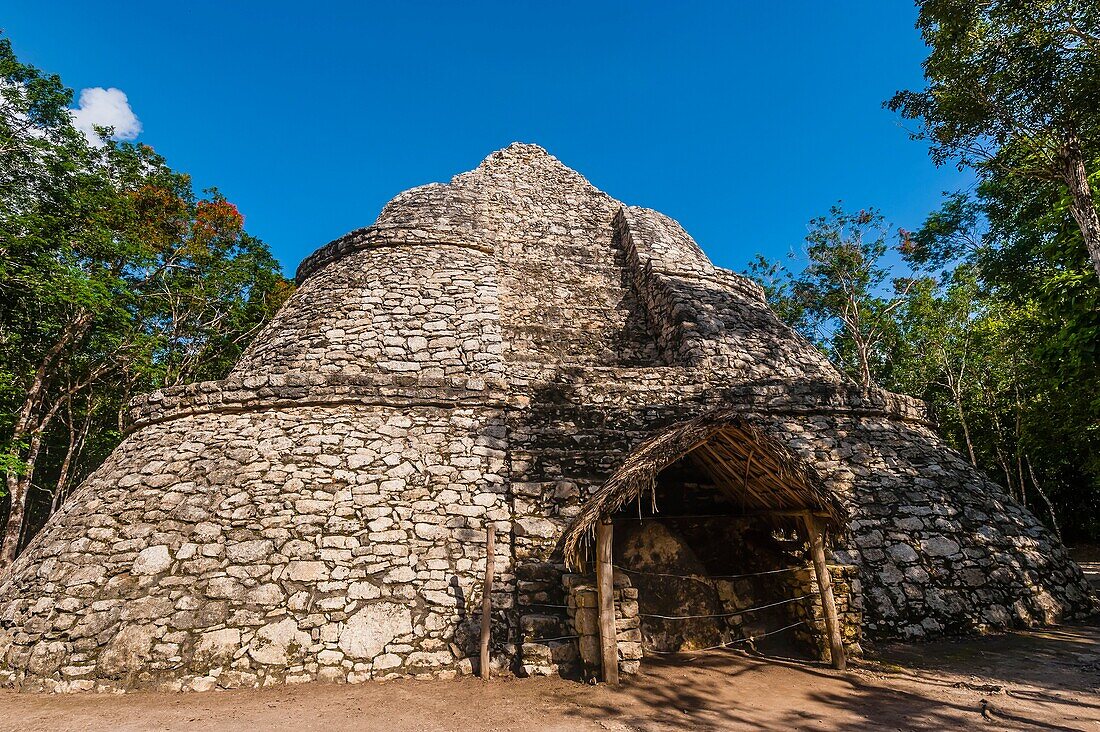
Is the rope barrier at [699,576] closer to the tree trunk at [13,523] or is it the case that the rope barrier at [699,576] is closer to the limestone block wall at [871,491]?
the limestone block wall at [871,491]

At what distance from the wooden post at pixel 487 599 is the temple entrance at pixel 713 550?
951mm

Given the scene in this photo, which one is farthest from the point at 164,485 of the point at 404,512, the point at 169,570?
the point at 404,512

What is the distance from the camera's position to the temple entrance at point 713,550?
475 cm

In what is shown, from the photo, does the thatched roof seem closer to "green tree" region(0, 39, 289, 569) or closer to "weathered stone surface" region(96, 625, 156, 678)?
"weathered stone surface" region(96, 625, 156, 678)

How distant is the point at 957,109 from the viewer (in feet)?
24.3

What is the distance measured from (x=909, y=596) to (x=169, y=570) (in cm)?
903

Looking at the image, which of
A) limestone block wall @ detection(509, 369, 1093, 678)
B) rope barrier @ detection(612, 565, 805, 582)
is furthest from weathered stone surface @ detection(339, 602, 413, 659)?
rope barrier @ detection(612, 565, 805, 582)

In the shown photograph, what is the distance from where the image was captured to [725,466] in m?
5.64

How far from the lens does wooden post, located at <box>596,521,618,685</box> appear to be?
4.58 metres

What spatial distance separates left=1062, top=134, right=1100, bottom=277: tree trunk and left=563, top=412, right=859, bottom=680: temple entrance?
5.48 metres

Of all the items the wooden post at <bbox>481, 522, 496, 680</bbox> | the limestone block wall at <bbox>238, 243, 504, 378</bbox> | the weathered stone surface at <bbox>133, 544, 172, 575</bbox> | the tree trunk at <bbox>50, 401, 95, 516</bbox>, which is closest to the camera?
the wooden post at <bbox>481, 522, 496, 680</bbox>

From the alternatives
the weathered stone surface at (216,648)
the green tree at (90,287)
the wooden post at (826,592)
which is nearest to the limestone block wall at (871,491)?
the wooden post at (826,592)

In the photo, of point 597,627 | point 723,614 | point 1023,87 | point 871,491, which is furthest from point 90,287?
point 1023,87

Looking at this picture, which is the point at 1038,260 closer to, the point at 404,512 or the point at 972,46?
the point at 972,46
